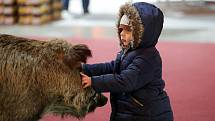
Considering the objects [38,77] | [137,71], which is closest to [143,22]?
[137,71]

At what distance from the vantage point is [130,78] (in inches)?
90.7

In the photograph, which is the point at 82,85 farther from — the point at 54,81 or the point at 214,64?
the point at 214,64

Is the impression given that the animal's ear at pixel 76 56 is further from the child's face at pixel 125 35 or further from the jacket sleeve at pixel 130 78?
the child's face at pixel 125 35

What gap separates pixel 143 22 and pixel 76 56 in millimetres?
739

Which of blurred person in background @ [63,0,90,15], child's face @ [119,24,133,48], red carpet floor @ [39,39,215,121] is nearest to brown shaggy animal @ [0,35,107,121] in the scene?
child's face @ [119,24,133,48]

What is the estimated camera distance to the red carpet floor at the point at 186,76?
384cm

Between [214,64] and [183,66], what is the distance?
1.40ft

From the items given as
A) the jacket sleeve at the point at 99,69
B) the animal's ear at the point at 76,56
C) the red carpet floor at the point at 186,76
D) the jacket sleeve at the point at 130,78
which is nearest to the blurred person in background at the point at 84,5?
the red carpet floor at the point at 186,76

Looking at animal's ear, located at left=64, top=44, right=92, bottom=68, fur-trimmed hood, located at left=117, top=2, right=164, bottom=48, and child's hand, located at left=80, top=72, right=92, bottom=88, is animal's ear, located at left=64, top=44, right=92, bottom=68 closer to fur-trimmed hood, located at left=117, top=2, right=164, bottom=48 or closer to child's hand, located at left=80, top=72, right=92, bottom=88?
child's hand, located at left=80, top=72, right=92, bottom=88

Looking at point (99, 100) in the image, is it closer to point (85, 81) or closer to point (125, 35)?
point (85, 81)

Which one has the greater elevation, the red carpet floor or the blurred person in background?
the red carpet floor

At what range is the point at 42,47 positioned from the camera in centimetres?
171

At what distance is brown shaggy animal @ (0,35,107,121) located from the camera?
1648mm

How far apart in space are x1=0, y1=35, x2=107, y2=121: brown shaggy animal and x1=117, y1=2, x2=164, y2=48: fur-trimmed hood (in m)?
0.65
